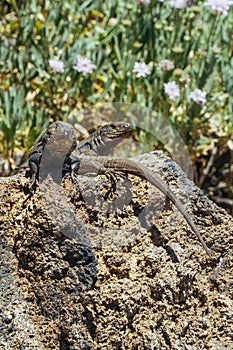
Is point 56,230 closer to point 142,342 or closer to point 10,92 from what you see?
point 142,342

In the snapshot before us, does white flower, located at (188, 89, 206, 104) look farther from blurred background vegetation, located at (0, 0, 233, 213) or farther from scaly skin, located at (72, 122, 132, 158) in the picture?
scaly skin, located at (72, 122, 132, 158)

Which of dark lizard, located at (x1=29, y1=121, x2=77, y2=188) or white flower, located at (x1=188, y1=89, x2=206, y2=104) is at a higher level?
dark lizard, located at (x1=29, y1=121, x2=77, y2=188)

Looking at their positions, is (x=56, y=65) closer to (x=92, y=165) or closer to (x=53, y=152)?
(x=92, y=165)

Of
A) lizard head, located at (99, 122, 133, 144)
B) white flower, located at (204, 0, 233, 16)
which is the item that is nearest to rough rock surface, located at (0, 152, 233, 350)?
lizard head, located at (99, 122, 133, 144)

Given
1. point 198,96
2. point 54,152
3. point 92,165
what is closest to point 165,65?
point 198,96

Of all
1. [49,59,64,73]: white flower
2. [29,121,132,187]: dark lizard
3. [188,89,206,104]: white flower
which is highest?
[29,121,132,187]: dark lizard

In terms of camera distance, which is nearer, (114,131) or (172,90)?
(114,131)

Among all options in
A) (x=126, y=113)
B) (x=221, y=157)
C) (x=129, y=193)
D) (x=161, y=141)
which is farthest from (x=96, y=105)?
(x=129, y=193)
